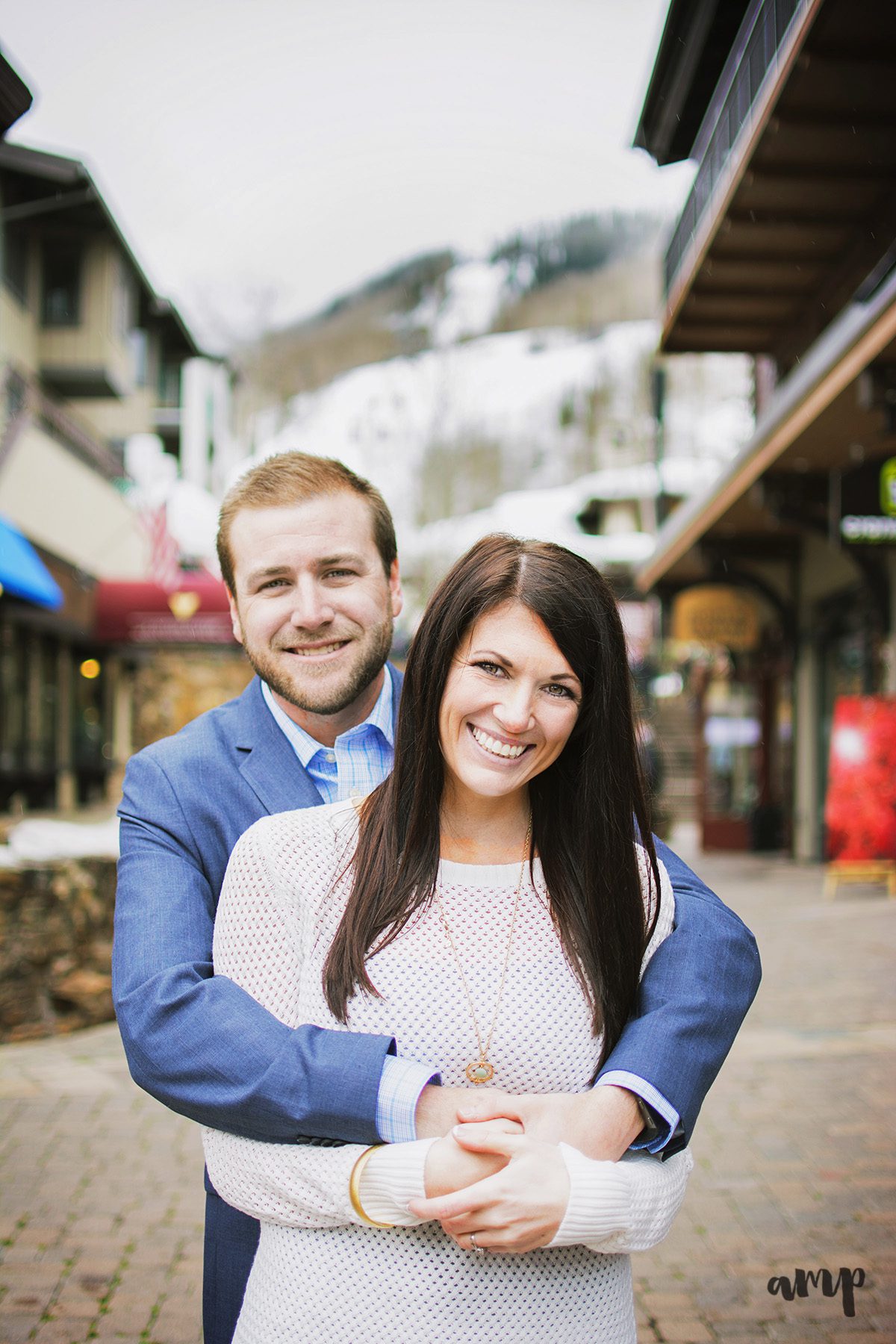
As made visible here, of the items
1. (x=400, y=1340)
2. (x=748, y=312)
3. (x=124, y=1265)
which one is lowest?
(x=124, y=1265)

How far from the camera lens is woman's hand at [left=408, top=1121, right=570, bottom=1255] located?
1.46 metres

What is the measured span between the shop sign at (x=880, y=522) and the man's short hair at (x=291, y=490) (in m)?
7.33

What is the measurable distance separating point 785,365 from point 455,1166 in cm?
972

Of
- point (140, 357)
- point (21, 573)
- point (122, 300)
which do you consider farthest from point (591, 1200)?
point (140, 357)

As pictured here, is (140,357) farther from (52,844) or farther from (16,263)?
(52,844)

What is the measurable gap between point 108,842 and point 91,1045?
140 cm

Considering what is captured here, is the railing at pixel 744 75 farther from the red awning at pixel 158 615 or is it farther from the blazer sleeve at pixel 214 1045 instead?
the red awning at pixel 158 615

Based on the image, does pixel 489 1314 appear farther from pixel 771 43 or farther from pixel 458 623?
pixel 771 43

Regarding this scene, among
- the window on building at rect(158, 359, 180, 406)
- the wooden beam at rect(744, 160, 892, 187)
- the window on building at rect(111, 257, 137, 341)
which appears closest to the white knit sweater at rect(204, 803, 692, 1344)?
the wooden beam at rect(744, 160, 892, 187)

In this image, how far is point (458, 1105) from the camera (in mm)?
1541

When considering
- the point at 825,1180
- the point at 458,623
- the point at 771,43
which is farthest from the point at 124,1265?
the point at 771,43

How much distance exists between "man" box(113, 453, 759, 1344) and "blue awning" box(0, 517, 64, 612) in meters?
8.29

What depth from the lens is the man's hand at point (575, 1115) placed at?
1532 millimetres

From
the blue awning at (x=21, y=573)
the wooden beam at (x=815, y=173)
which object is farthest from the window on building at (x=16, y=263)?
the wooden beam at (x=815, y=173)
